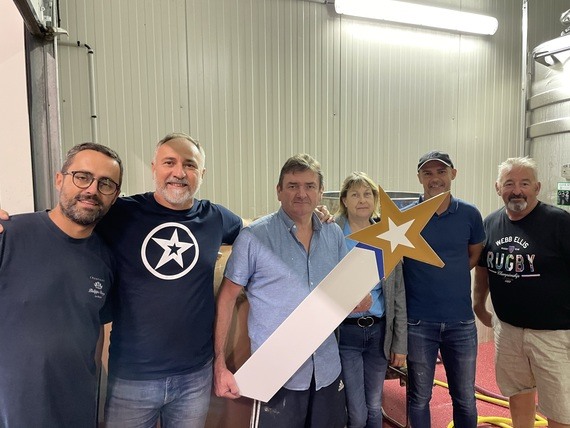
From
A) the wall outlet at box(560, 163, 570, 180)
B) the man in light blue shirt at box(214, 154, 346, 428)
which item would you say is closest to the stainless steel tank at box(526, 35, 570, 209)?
the wall outlet at box(560, 163, 570, 180)

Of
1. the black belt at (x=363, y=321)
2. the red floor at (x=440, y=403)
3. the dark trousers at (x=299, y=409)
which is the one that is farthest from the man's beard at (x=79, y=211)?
the red floor at (x=440, y=403)

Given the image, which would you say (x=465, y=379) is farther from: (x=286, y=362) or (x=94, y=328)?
(x=94, y=328)

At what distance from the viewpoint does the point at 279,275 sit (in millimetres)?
1489

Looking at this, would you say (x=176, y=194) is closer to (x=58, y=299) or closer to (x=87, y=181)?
(x=87, y=181)

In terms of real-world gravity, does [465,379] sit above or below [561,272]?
below

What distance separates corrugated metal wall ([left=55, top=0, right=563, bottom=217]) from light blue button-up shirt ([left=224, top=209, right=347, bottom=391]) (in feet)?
Answer: 5.72

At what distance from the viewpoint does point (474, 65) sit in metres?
3.82

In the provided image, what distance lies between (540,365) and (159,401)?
6.02ft

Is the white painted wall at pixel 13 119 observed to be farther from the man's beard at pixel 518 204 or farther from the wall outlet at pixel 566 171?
the wall outlet at pixel 566 171

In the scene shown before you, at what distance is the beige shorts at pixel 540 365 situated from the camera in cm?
195

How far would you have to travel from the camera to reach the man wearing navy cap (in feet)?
6.19

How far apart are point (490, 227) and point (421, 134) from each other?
1795mm

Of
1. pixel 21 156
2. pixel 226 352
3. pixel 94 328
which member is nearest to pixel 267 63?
pixel 21 156

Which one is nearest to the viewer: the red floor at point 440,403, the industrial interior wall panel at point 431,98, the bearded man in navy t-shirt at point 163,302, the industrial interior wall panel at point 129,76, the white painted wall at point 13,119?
the bearded man in navy t-shirt at point 163,302
